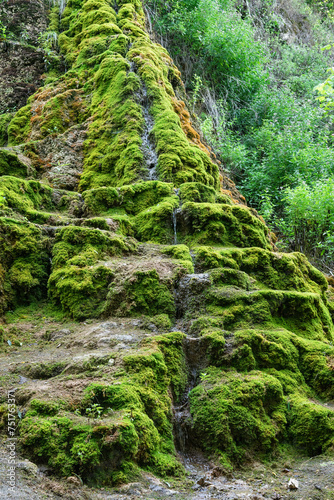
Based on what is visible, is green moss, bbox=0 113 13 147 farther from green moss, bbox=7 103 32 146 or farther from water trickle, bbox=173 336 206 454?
water trickle, bbox=173 336 206 454

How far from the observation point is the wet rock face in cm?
1254

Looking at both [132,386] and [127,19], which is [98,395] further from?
[127,19]

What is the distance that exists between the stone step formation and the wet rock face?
2497mm

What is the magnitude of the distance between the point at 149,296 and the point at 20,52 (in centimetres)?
1063

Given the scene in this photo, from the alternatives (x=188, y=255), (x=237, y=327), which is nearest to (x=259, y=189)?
(x=188, y=255)

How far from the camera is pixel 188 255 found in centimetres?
659

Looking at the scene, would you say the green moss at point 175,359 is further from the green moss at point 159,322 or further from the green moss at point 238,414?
the green moss at point 159,322

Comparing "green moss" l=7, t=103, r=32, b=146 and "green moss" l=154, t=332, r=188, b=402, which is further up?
"green moss" l=7, t=103, r=32, b=146

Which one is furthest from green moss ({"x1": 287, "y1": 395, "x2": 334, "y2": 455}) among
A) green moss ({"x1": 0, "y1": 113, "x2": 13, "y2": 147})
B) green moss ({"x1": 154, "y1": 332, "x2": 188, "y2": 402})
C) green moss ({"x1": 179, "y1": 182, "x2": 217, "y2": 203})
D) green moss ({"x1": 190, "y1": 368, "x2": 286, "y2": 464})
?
green moss ({"x1": 0, "y1": 113, "x2": 13, "y2": 147})

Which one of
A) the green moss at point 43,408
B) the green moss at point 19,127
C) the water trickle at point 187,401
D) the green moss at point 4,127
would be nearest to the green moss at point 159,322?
the water trickle at point 187,401

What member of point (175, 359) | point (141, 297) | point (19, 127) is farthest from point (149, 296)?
point (19, 127)

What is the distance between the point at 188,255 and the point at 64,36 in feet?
31.7

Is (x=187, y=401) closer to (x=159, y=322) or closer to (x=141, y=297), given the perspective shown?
(x=159, y=322)

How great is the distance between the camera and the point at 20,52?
1321cm
